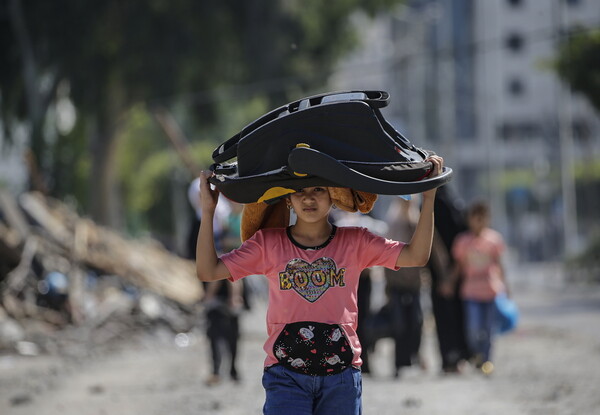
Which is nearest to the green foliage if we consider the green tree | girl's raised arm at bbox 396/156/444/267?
the green tree

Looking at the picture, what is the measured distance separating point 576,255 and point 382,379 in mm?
20247

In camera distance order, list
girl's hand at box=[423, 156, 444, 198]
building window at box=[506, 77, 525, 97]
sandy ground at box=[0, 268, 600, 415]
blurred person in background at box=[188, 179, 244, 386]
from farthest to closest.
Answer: building window at box=[506, 77, 525, 97] < blurred person in background at box=[188, 179, 244, 386] < sandy ground at box=[0, 268, 600, 415] < girl's hand at box=[423, 156, 444, 198]

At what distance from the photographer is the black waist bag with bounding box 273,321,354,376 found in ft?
16.3

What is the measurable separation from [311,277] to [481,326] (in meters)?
6.38

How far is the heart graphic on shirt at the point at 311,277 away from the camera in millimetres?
5035

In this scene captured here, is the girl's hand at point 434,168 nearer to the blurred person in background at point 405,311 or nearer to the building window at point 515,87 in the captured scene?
the blurred person in background at point 405,311

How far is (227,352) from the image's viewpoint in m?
10.7

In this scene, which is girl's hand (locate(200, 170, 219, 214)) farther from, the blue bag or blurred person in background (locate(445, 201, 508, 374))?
the blue bag

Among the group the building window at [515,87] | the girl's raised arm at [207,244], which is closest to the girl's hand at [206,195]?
the girl's raised arm at [207,244]

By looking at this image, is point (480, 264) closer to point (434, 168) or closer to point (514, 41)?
point (434, 168)

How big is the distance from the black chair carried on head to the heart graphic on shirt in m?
0.32

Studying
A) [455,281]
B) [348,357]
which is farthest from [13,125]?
[348,357]

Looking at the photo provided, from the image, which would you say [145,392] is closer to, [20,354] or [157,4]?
[20,354]

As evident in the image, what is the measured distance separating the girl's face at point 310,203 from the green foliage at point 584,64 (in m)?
23.9
